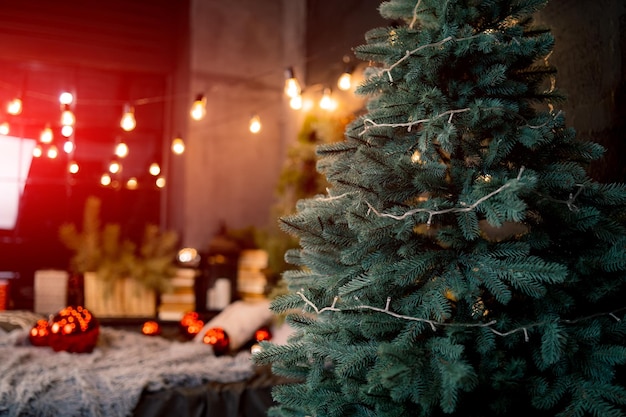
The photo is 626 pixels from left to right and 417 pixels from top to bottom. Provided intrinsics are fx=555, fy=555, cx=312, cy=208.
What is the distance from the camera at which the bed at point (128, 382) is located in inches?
104

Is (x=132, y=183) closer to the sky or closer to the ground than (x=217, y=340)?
closer to the sky

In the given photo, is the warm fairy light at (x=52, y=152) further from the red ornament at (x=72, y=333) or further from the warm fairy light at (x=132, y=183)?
the red ornament at (x=72, y=333)

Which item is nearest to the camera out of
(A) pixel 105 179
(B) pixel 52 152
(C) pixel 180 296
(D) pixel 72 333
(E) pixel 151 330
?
(D) pixel 72 333

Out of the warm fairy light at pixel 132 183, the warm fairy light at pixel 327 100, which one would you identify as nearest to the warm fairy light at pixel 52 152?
the warm fairy light at pixel 132 183

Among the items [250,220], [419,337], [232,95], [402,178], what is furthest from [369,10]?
[419,337]

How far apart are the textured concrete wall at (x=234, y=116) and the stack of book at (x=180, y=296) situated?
613mm

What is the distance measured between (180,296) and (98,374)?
2.13 metres

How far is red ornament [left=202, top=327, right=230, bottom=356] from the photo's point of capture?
346 cm

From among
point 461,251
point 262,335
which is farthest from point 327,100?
point 461,251

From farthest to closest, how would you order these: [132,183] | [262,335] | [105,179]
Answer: [132,183] → [105,179] → [262,335]

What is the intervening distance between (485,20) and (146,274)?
390cm

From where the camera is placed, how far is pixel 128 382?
9.18ft

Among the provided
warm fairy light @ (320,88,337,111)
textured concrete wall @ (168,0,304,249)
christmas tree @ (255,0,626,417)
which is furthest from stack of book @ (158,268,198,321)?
christmas tree @ (255,0,626,417)

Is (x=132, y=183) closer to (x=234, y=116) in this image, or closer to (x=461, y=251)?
(x=234, y=116)
